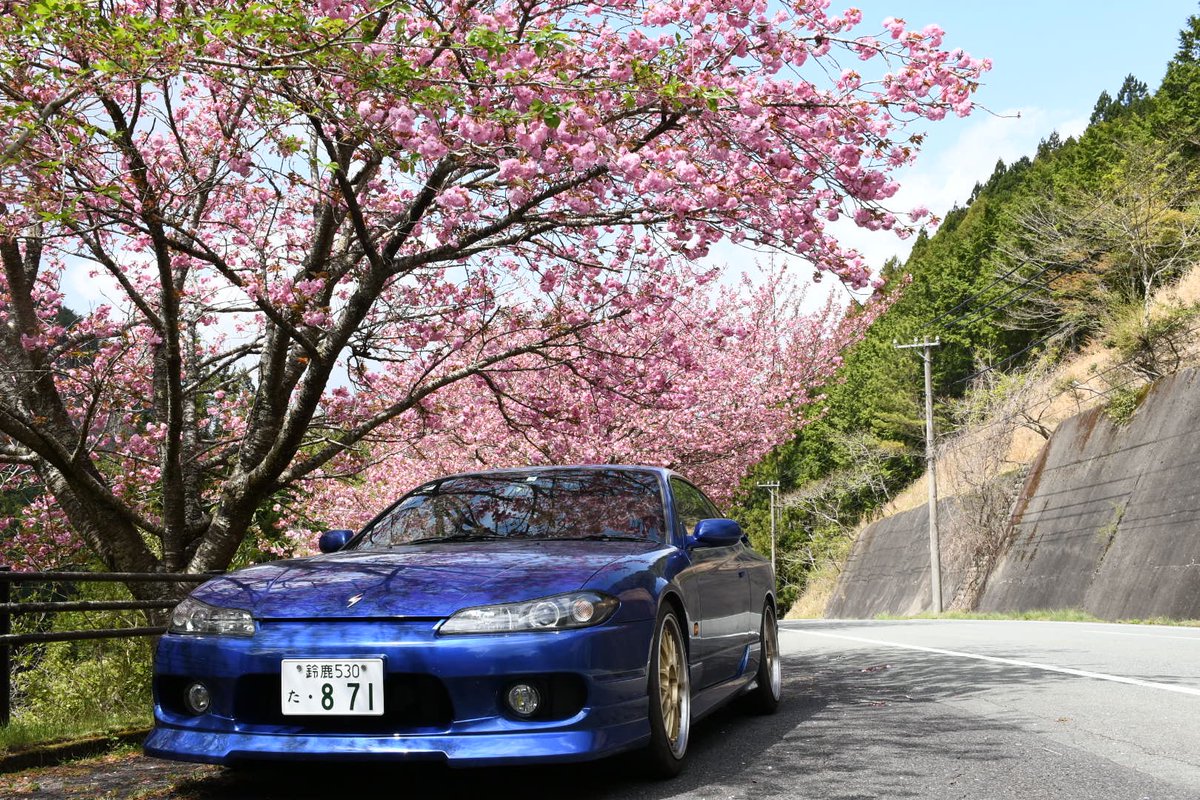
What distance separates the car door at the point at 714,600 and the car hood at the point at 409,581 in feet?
2.26

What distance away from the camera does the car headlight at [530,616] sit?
13.3 ft

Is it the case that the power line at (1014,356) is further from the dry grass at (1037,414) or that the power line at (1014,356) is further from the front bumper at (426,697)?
the front bumper at (426,697)

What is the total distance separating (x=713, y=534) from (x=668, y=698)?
1.01 metres

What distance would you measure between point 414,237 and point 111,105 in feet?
8.08

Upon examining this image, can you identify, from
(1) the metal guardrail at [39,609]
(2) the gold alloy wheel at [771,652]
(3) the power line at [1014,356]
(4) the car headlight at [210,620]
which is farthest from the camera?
(3) the power line at [1014,356]

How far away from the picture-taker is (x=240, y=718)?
164 inches

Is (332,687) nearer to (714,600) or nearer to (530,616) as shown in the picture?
(530,616)

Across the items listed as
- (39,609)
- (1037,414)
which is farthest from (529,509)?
(1037,414)

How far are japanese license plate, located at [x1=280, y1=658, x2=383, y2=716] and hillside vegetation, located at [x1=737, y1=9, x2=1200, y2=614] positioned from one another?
33.3 ft

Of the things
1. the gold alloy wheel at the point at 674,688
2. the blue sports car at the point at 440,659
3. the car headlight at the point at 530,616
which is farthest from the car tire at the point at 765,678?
the car headlight at the point at 530,616

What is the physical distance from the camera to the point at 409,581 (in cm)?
433

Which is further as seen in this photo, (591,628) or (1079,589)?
(1079,589)

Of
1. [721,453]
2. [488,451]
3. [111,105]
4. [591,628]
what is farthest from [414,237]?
[721,453]

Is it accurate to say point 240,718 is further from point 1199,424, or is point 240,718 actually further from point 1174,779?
point 1199,424
